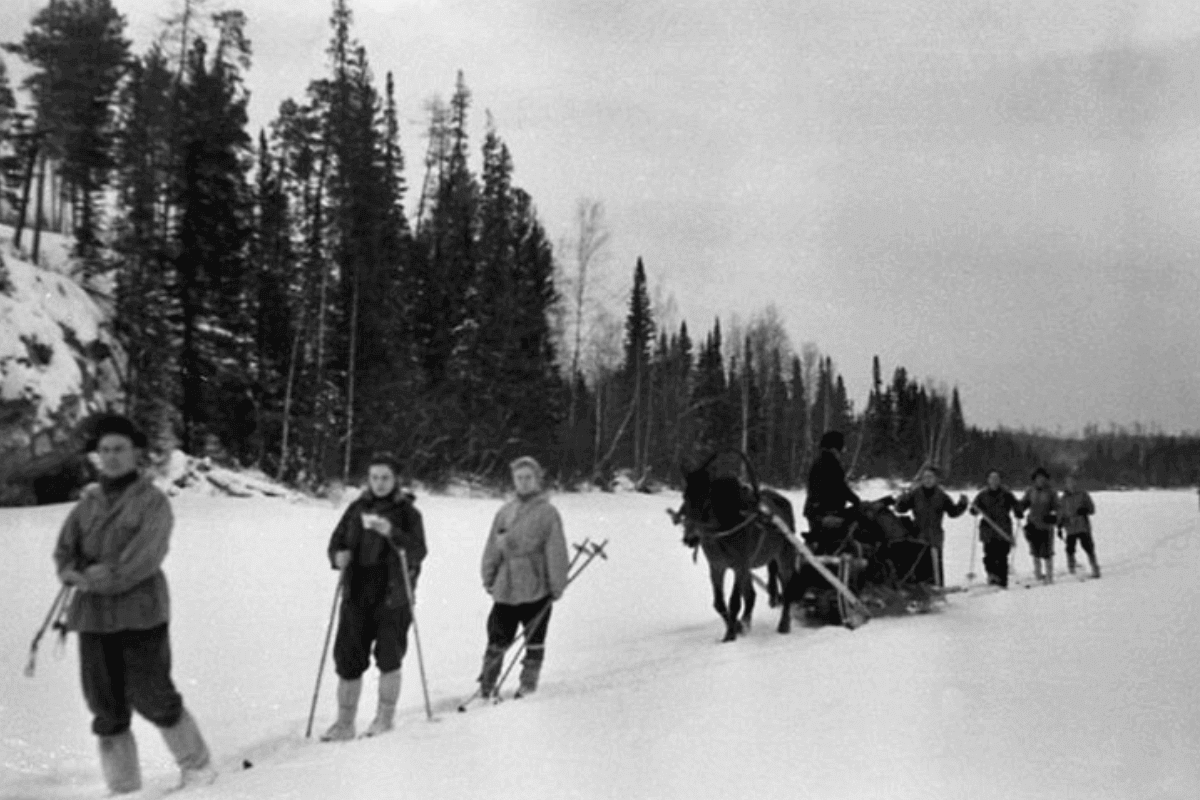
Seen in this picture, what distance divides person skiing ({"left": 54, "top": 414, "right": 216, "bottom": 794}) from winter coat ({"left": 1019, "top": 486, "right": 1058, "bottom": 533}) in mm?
15991

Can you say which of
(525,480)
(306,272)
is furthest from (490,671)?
(306,272)

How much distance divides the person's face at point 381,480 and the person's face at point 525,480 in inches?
51.2

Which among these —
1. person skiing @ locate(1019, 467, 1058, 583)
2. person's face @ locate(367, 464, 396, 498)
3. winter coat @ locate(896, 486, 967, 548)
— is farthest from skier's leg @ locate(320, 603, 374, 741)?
person skiing @ locate(1019, 467, 1058, 583)

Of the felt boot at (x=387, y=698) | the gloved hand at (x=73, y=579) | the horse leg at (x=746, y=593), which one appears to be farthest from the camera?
the horse leg at (x=746, y=593)

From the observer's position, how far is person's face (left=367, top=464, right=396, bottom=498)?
7203 millimetres

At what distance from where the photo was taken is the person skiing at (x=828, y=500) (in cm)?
1157

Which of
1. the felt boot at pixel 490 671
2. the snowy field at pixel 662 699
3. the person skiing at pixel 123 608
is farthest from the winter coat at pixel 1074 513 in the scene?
the person skiing at pixel 123 608

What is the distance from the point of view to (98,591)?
5.35m

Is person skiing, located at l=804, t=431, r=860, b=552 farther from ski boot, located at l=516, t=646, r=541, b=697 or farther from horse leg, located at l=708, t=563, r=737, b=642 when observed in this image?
ski boot, located at l=516, t=646, r=541, b=697

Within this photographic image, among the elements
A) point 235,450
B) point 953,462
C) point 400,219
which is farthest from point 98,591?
point 953,462

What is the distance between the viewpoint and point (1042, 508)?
18422 millimetres

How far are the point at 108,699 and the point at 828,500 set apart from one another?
8.11m

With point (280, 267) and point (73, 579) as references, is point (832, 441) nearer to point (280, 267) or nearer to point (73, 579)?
point (73, 579)

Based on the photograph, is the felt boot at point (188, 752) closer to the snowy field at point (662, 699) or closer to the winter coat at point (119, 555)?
the snowy field at point (662, 699)
